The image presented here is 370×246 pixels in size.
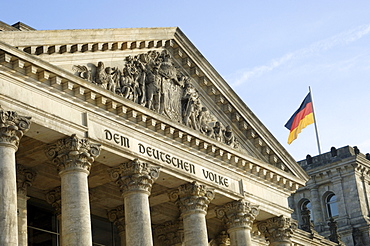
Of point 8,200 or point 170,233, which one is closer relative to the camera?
point 8,200

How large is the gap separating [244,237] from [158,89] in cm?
932

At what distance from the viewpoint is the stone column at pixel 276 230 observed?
46.7 metres

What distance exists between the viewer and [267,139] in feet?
153

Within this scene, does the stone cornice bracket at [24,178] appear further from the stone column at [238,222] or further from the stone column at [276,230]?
the stone column at [276,230]

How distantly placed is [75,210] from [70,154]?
7.87 feet

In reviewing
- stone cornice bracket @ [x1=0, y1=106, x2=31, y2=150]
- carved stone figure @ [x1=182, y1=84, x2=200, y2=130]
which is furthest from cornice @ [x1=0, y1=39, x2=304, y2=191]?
stone cornice bracket @ [x1=0, y1=106, x2=31, y2=150]

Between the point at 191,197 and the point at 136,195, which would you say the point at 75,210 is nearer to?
the point at 136,195

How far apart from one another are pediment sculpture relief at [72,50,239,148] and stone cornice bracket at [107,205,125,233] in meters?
5.59

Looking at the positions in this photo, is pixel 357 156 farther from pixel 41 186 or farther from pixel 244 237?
pixel 41 186

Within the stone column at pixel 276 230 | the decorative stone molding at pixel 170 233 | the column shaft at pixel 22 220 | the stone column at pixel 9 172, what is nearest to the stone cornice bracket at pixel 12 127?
the stone column at pixel 9 172

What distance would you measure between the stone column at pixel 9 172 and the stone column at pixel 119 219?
11.4 meters

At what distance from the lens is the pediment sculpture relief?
1468 inches

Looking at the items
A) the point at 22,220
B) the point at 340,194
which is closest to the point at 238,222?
the point at 22,220

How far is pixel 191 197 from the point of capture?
4069cm
